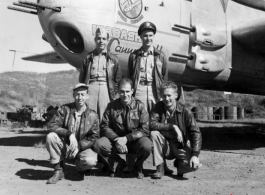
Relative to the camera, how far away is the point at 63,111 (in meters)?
3.81

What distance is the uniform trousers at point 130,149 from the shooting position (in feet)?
12.2

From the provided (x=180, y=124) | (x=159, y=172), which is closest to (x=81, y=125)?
(x=159, y=172)

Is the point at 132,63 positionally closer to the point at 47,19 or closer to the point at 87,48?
the point at 87,48

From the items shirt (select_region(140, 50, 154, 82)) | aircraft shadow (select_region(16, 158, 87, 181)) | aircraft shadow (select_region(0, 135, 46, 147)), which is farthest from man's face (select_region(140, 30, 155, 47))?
aircraft shadow (select_region(0, 135, 46, 147))

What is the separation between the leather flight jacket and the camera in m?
3.78

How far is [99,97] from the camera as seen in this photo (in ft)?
14.6

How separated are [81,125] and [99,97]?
822 millimetres

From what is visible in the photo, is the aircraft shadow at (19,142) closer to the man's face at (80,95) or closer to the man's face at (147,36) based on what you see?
the man's face at (80,95)

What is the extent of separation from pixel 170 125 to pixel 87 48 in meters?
2.73

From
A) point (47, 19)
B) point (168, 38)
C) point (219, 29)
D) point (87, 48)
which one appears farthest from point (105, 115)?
point (219, 29)

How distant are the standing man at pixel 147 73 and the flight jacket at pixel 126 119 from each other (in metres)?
0.58

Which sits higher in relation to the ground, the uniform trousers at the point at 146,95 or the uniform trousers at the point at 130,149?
the uniform trousers at the point at 146,95

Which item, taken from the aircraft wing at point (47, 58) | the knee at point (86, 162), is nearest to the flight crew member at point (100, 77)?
the knee at point (86, 162)

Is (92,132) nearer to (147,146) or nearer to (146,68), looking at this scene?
(147,146)
